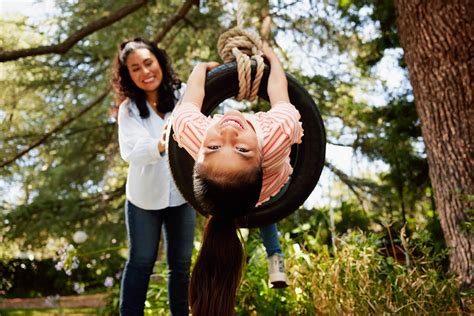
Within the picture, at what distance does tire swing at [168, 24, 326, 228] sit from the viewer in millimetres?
1745

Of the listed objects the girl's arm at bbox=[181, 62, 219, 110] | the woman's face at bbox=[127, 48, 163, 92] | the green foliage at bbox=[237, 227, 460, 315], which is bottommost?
the green foliage at bbox=[237, 227, 460, 315]

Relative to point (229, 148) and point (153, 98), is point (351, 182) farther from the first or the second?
point (229, 148)

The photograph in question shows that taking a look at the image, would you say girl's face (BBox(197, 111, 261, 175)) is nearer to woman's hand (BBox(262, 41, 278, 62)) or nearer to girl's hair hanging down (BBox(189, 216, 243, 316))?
girl's hair hanging down (BBox(189, 216, 243, 316))

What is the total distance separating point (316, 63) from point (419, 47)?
233 cm

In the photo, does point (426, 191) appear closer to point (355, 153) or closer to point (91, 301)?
point (355, 153)

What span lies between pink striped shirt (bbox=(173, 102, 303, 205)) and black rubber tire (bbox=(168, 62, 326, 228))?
14 cm

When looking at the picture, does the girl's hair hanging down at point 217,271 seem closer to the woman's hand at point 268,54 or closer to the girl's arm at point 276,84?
the girl's arm at point 276,84

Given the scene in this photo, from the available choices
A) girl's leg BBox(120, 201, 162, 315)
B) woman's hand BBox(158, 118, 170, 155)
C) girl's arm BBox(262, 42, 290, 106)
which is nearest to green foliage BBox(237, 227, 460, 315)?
girl's leg BBox(120, 201, 162, 315)

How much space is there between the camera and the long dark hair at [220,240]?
4.54 ft

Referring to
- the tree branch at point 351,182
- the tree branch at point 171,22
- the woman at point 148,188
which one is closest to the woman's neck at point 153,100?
the woman at point 148,188

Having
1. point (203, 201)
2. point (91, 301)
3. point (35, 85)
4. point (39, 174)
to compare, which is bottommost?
point (91, 301)

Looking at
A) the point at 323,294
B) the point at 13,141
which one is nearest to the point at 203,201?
the point at 323,294

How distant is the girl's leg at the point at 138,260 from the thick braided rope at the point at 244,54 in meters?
0.67

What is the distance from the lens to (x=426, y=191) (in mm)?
4992
